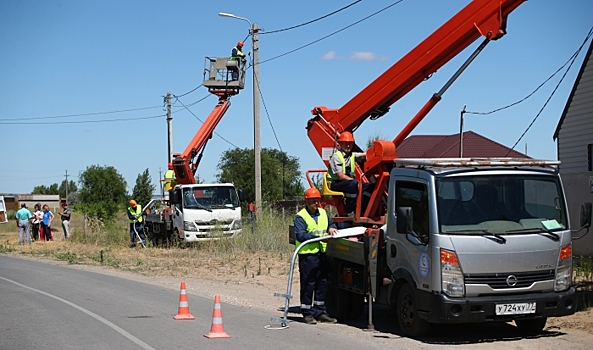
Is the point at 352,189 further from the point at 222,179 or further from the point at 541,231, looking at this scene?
the point at 222,179

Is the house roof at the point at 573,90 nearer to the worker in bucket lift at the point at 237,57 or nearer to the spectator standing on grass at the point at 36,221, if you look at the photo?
the worker in bucket lift at the point at 237,57

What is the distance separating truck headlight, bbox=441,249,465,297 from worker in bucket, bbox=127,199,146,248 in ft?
66.1

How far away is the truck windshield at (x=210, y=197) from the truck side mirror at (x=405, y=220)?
16890 mm

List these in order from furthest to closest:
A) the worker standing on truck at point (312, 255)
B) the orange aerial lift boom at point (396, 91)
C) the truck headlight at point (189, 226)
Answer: the truck headlight at point (189, 226), the orange aerial lift boom at point (396, 91), the worker standing on truck at point (312, 255)

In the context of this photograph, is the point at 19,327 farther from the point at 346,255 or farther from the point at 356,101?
the point at 356,101

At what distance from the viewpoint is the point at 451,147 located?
134ft

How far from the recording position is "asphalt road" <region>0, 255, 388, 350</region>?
990cm

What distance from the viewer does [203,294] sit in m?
15.8

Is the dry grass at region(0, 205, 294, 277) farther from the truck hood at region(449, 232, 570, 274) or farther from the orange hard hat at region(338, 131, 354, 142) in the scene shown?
the truck hood at region(449, 232, 570, 274)

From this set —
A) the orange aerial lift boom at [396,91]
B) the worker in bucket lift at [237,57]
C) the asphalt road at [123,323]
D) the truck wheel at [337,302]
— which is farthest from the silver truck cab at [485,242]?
the worker in bucket lift at [237,57]

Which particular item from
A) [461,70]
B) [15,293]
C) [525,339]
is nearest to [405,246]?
[525,339]

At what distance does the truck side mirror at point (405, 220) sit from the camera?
992 cm

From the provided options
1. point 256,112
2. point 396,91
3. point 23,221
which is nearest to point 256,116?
point 256,112

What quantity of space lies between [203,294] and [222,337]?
562 cm
